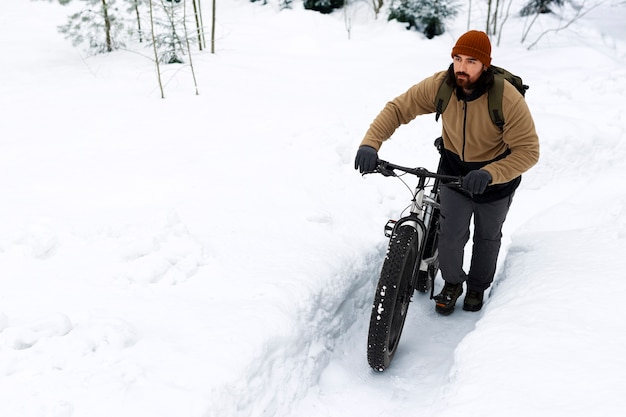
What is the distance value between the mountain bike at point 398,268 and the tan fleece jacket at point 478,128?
25 cm

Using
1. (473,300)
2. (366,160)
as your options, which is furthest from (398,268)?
(473,300)

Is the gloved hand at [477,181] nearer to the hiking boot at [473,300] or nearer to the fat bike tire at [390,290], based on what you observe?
the fat bike tire at [390,290]

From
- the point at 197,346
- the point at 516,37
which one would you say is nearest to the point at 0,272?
the point at 197,346

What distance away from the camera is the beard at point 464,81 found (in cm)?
284

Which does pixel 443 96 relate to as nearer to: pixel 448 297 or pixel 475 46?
pixel 475 46

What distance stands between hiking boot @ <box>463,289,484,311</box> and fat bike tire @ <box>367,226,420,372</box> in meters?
0.93

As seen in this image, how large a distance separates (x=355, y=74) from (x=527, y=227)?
4.97m

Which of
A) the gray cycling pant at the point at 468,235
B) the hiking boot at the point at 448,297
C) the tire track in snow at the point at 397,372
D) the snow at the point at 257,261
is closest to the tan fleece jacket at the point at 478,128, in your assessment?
the gray cycling pant at the point at 468,235

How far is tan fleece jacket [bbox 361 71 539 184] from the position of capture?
2.87 m

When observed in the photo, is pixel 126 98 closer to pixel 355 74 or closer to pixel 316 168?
pixel 316 168

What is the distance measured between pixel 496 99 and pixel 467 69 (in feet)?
0.80

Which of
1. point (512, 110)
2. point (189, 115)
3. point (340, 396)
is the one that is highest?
point (512, 110)

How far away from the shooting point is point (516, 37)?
1218 centimetres

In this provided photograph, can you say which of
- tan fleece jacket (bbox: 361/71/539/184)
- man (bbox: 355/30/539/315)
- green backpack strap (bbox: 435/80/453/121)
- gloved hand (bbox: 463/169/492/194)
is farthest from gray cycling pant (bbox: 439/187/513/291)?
gloved hand (bbox: 463/169/492/194)
